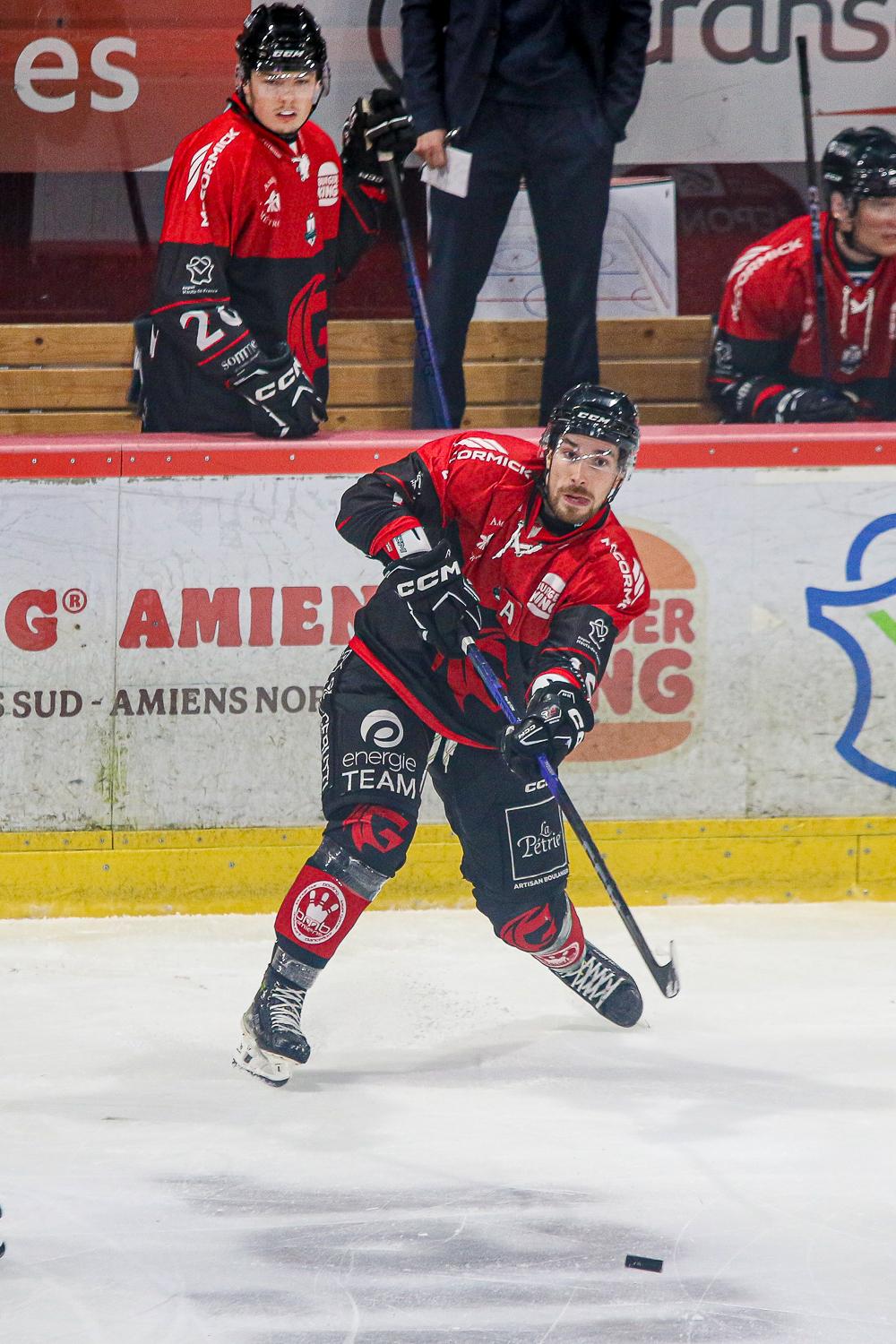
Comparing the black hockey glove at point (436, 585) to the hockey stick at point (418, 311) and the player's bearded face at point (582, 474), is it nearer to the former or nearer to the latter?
the player's bearded face at point (582, 474)

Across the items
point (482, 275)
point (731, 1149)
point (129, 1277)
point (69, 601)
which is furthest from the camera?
point (482, 275)

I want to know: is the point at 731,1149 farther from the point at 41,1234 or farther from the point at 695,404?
the point at 695,404

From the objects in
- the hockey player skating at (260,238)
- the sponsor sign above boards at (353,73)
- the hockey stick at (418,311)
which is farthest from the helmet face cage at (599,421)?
the sponsor sign above boards at (353,73)

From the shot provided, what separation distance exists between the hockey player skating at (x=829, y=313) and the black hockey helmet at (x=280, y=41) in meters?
1.22

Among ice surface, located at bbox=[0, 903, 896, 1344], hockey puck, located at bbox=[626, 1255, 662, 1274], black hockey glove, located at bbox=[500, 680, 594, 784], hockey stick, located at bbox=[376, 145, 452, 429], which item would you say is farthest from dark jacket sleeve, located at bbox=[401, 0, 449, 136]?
hockey puck, located at bbox=[626, 1255, 662, 1274]

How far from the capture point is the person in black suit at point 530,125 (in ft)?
13.8

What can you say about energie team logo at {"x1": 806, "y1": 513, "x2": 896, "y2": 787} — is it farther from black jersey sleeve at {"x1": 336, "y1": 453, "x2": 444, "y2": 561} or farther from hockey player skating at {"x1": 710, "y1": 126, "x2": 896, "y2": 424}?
black jersey sleeve at {"x1": 336, "y1": 453, "x2": 444, "y2": 561}

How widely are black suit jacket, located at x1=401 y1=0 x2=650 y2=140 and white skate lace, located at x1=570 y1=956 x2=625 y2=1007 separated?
2.08 metres

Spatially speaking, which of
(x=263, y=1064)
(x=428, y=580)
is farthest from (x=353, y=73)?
(x=263, y=1064)

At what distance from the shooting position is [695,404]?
4.88m

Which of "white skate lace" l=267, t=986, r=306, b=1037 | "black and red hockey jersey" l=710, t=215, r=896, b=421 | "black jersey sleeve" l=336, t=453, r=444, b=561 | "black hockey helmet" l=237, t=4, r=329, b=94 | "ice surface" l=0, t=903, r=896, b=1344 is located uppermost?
"black hockey helmet" l=237, t=4, r=329, b=94

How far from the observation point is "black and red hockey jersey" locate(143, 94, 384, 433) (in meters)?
3.94

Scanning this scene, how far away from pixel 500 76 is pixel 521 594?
5.26ft

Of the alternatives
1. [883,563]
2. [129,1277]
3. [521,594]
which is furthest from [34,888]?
[883,563]
